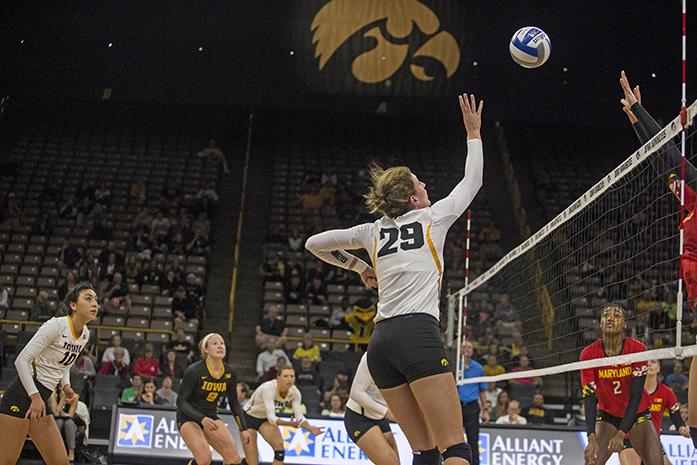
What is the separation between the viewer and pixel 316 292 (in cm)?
1938

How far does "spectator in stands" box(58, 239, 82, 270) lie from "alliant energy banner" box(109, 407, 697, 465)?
712 centimetres

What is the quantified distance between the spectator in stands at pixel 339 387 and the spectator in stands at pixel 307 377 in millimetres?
227

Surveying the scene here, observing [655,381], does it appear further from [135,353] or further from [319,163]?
[319,163]

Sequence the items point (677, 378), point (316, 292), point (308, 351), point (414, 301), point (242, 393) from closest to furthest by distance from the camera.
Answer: point (414, 301), point (242, 393), point (677, 378), point (308, 351), point (316, 292)

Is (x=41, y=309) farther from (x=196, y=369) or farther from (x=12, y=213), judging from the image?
(x=196, y=369)

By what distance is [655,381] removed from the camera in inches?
338

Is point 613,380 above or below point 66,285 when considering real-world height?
below

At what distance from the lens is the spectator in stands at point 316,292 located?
1920cm

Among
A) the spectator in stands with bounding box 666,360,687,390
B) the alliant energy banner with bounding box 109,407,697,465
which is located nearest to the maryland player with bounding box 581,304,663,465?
the alliant energy banner with bounding box 109,407,697,465

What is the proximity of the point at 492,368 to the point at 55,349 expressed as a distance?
9649 mm

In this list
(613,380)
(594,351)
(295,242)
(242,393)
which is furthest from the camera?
(295,242)

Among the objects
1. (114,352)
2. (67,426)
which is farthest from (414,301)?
(114,352)

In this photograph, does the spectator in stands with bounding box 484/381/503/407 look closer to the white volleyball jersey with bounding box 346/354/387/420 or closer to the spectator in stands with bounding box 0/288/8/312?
the white volleyball jersey with bounding box 346/354/387/420

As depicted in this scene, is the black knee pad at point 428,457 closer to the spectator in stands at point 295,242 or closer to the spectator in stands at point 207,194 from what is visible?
the spectator in stands at point 295,242
